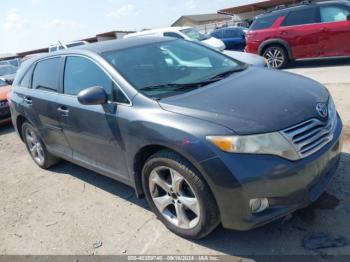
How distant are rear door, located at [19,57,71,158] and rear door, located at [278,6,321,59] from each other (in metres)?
7.46

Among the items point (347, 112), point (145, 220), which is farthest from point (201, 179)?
point (347, 112)

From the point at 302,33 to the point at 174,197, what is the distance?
327 inches

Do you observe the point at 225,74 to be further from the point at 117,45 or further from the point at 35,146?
the point at 35,146

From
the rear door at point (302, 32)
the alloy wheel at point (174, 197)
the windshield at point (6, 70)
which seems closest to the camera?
the alloy wheel at point (174, 197)

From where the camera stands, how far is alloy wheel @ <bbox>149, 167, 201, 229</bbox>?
3.00 metres

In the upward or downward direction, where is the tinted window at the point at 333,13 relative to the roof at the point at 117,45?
downward

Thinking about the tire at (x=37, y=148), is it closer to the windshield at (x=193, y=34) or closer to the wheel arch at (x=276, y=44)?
the wheel arch at (x=276, y=44)

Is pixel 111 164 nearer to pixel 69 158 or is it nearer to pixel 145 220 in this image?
pixel 145 220

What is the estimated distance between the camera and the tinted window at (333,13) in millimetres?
9328

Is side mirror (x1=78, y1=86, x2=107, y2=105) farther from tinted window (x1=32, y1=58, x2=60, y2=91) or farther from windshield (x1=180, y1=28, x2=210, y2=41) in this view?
windshield (x1=180, y1=28, x2=210, y2=41)

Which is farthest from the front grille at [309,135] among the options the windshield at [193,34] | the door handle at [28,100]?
the windshield at [193,34]

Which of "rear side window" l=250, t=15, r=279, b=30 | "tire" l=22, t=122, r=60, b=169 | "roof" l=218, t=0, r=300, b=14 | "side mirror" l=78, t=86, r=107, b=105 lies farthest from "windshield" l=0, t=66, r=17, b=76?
"roof" l=218, t=0, r=300, b=14

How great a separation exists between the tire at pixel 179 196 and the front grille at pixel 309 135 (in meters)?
0.73

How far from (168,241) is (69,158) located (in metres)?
1.85
